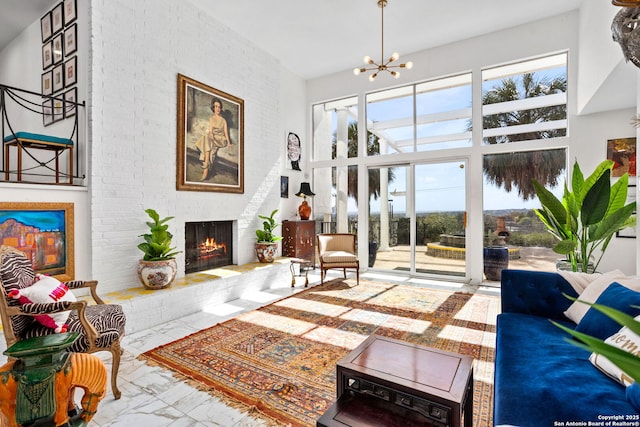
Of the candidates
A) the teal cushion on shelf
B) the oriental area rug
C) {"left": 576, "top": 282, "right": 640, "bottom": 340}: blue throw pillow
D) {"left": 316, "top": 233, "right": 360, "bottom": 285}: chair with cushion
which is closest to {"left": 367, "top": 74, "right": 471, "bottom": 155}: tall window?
{"left": 316, "top": 233, "right": 360, "bottom": 285}: chair with cushion

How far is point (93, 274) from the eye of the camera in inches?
135

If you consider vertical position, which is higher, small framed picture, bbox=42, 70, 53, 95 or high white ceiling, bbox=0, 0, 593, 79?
high white ceiling, bbox=0, 0, 593, 79

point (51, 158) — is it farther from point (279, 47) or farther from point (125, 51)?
point (279, 47)

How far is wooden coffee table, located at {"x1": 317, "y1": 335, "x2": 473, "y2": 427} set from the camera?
4.79 feet

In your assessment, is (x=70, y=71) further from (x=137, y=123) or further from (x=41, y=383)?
(x=41, y=383)

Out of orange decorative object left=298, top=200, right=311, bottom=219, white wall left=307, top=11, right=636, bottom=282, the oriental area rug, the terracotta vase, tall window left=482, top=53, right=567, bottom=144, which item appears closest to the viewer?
the oriental area rug

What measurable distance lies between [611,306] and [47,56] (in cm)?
632

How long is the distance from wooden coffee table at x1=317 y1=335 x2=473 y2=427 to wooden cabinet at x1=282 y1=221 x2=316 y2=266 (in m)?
4.10

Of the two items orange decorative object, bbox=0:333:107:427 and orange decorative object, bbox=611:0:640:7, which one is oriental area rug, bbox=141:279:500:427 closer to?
orange decorative object, bbox=0:333:107:427

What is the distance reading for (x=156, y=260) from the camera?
3691 millimetres

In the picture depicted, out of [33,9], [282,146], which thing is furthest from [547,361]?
[33,9]

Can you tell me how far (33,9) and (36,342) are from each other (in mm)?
5108

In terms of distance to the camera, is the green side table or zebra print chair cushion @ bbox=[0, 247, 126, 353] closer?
the green side table

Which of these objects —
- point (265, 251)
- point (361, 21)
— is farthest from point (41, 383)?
point (361, 21)
